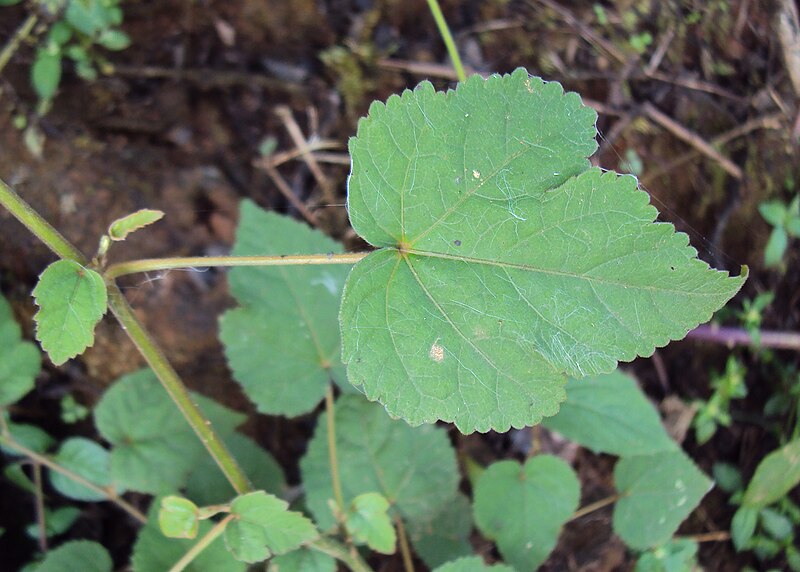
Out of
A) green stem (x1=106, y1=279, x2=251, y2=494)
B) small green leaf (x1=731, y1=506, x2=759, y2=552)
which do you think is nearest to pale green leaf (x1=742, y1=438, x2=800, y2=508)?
small green leaf (x1=731, y1=506, x2=759, y2=552)

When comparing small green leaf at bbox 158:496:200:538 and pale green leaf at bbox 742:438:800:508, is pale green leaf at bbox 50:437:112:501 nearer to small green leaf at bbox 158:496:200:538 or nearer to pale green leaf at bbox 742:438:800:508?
small green leaf at bbox 158:496:200:538

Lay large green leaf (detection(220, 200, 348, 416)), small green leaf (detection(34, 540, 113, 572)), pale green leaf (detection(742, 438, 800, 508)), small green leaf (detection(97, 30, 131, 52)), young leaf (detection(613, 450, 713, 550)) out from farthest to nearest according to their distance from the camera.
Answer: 1. small green leaf (detection(97, 30, 131, 52))
2. pale green leaf (detection(742, 438, 800, 508))
3. young leaf (detection(613, 450, 713, 550))
4. large green leaf (detection(220, 200, 348, 416))
5. small green leaf (detection(34, 540, 113, 572))

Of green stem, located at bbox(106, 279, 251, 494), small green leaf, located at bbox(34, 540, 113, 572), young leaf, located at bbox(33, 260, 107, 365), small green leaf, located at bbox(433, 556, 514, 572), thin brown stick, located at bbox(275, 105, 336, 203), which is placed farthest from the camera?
thin brown stick, located at bbox(275, 105, 336, 203)

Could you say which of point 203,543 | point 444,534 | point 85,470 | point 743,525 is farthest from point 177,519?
point 743,525

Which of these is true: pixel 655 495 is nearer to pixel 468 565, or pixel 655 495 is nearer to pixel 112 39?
pixel 468 565

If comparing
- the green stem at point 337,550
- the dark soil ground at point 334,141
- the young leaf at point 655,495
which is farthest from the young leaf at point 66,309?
the young leaf at point 655,495

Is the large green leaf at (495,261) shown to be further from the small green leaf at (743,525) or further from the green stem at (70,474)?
the small green leaf at (743,525)

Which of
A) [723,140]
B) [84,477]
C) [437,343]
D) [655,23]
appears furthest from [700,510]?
[84,477]
